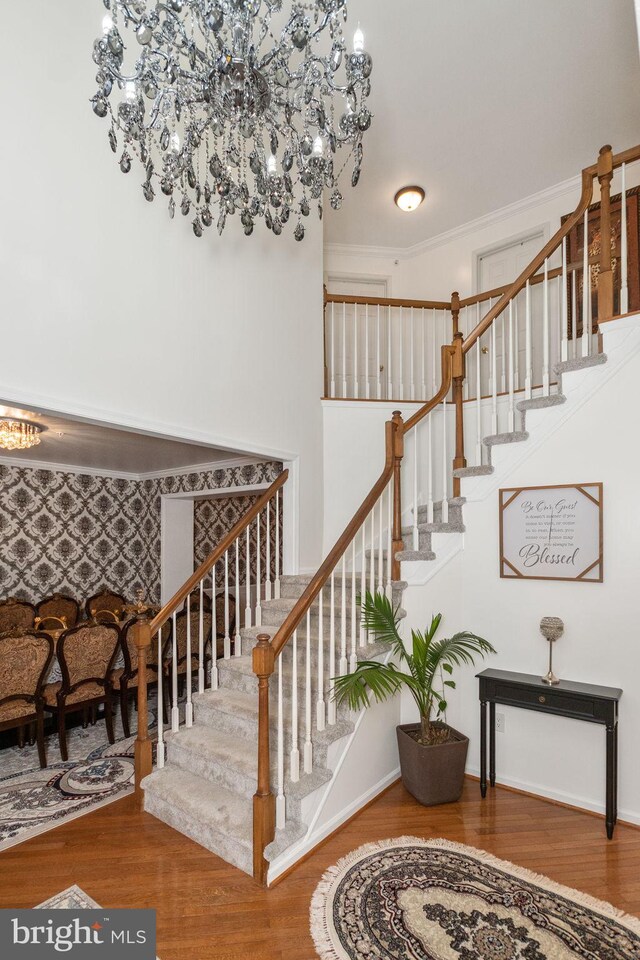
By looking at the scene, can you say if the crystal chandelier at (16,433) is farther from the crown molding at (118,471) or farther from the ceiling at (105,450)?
the crown molding at (118,471)

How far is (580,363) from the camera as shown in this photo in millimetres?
3477

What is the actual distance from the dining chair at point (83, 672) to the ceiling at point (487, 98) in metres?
5.03

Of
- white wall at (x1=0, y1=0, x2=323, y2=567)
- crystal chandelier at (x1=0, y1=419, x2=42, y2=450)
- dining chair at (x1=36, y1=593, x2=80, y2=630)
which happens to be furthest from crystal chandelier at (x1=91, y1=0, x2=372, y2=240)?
dining chair at (x1=36, y1=593, x2=80, y2=630)

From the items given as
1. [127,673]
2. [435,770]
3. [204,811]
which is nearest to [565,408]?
[435,770]

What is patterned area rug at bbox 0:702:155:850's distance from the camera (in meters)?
3.19

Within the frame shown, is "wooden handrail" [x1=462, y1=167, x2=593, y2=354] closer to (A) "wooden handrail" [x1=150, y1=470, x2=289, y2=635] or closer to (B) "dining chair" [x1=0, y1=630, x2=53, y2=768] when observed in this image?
(A) "wooden handrail" [x1=150, y1=470, x2=289, y2=635]

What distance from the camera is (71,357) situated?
3.01 m

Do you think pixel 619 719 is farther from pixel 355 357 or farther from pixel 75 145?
pixel 75 145

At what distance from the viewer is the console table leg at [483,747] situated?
345cm

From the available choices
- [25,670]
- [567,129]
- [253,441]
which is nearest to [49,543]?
[25,670]

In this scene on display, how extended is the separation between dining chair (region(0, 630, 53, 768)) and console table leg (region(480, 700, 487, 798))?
10.2ft

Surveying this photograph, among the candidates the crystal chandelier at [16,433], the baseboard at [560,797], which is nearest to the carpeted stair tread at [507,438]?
the baseboard at [560,797]

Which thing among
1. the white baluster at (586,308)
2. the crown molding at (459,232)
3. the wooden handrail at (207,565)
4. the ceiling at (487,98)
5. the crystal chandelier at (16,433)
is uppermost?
the ceiling at (487,98)

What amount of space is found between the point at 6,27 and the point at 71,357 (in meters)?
1.72
